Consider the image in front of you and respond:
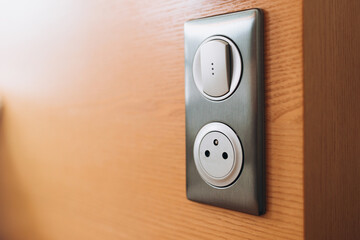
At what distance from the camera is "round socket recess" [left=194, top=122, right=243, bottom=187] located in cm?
42

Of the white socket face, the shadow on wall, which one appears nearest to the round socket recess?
the white socket face

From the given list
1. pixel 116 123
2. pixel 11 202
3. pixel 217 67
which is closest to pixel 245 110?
pixel 217 67

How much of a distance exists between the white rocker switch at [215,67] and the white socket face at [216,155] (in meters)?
0.06

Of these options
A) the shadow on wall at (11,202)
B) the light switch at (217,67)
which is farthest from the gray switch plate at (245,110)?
the shadow on wall at (11,202)

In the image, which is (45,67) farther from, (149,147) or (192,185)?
(192,185)

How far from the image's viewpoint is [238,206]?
43cm

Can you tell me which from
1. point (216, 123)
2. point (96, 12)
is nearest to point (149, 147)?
point (216, 123)

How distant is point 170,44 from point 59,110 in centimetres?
34

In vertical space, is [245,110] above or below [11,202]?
above

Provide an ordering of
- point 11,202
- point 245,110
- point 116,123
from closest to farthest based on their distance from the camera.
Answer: point 245,110, point 116,123, point 11,202

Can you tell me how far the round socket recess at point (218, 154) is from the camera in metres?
0.42

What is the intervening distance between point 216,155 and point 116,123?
0.23 metres

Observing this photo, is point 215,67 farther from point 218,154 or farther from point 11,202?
point 11,202

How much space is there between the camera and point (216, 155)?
44cm
